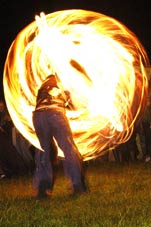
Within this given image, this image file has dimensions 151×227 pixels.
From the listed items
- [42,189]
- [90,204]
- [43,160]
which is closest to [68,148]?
[43,160]

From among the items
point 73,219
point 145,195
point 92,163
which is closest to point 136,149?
point 92,163

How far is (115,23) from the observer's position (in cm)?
1279

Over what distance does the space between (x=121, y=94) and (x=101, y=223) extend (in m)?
6.20

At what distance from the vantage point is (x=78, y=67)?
1389 cm

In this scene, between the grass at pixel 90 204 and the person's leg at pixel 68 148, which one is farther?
the person's leg at pixel 68 148

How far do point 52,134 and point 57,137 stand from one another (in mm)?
93

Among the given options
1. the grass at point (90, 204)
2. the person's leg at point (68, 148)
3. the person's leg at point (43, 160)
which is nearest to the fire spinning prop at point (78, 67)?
the grass at point (90, 204)

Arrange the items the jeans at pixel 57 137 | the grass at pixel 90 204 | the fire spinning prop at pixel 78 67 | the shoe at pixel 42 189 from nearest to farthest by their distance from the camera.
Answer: the grass at pixel 90 204 < the jeans at pixel 57 137 < the shoe at pixel 42 189 < the fire spinning prop at pixel 78 67

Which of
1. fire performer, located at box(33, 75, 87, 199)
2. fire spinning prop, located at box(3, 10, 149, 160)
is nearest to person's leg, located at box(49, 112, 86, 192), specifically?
fire performer, located at box(33, 75, 87, 199)

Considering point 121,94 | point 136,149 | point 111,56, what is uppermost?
point 111,56

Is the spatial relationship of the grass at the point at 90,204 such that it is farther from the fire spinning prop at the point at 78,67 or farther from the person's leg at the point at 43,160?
the fire spinning prop at the point at 78,67

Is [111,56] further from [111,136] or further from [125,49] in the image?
[111,136]

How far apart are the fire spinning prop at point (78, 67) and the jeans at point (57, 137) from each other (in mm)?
2336

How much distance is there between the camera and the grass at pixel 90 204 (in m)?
8.31
